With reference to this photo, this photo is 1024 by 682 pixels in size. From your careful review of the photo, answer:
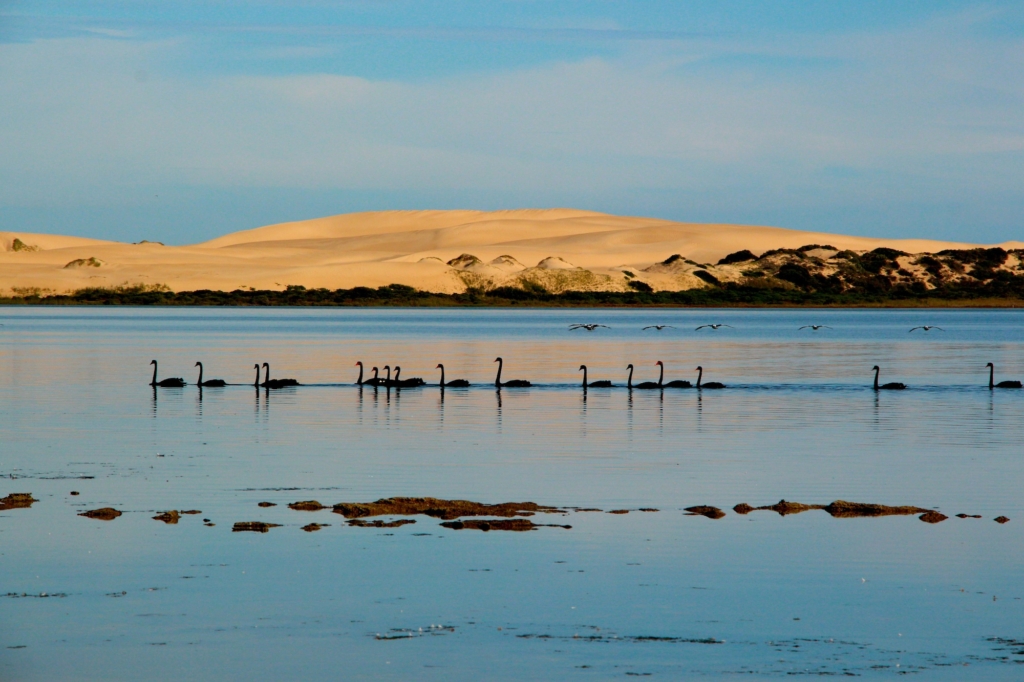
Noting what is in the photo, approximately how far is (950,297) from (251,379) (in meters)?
161

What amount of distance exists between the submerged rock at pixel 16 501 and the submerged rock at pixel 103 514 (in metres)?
1.11

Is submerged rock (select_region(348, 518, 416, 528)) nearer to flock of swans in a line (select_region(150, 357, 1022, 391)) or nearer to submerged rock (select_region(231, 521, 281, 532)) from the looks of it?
submerged rock (select_region(231, 521, 281, 532))

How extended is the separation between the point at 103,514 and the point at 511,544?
5911 millimetres

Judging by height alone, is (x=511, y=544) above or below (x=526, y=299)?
below

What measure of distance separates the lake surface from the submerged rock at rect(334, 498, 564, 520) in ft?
1.30

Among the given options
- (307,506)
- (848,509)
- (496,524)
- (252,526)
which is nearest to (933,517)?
(848,509)

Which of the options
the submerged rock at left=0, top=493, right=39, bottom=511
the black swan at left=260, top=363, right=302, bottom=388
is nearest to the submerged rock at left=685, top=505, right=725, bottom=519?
the submerged rock at left=0, top=493, right=39, bottom=511

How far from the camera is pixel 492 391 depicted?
4603cm

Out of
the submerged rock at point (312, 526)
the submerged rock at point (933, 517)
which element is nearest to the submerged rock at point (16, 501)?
the submerged rock at point (312, 526)

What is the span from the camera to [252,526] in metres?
18.4

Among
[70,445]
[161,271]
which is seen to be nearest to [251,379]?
[70,445]

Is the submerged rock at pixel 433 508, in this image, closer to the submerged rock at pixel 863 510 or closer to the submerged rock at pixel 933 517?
the submerged rock at pixel 863 510

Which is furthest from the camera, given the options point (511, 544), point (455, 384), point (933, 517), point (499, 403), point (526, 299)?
point (526, 299)

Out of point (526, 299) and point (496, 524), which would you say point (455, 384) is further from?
point (526, 299)
